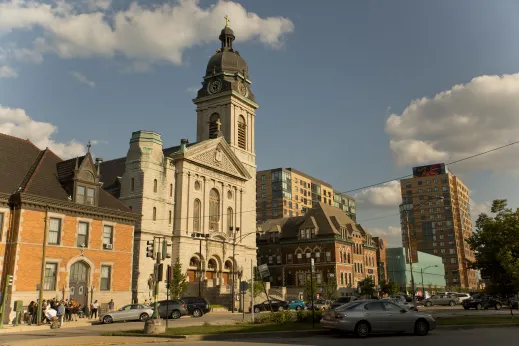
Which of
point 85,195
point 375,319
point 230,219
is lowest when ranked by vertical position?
point 375,319

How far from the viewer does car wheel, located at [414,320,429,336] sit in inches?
779

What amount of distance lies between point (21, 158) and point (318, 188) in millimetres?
118254

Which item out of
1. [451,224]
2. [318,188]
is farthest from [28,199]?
[451,224]

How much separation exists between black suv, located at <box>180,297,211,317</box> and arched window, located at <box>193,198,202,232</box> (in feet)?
61.6

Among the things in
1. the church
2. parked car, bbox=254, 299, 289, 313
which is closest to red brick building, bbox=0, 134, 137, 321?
the church

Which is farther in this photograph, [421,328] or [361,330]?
[421,328]

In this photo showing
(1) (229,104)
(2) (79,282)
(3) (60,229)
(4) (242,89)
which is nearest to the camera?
(3) (60,229)

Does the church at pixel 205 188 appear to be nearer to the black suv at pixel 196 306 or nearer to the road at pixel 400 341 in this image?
the black suv at pixel 196 306

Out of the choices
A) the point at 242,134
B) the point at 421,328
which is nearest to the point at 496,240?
the point at 421,328

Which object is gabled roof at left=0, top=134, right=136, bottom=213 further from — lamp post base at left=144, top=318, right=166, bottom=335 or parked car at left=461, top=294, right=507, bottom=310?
parked car at left=461, top=294, right=507, bottom=310

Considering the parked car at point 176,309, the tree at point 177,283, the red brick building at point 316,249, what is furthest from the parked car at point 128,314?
the red brick building at point 316,249

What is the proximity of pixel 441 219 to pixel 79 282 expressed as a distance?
13874cm

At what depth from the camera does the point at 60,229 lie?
38.4 metres

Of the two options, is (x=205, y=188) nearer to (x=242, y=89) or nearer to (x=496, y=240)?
(x=242, y=89)
